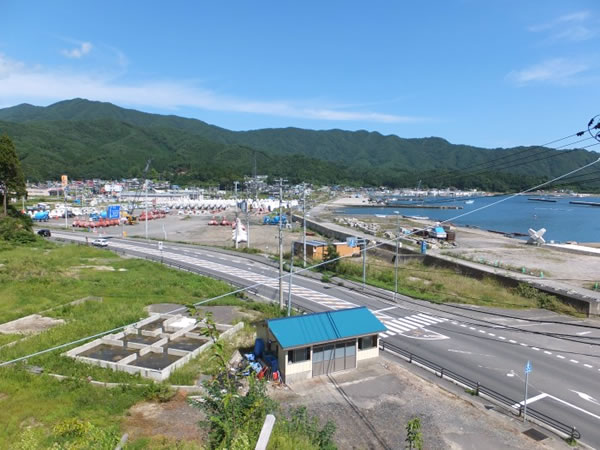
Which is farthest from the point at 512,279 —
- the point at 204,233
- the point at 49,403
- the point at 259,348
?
the point at 204,233

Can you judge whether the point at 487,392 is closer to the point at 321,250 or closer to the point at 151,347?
the point at 151,347

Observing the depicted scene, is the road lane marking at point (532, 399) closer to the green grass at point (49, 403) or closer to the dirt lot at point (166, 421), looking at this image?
the dirt lot at point (166, 421)

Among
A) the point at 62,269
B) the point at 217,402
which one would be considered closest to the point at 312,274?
the point at 62,269

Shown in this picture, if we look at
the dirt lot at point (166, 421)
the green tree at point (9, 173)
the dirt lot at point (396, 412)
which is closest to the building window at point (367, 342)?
the dirt lot at point (396, 412)

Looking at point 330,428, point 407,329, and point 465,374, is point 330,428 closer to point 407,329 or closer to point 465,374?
point 465,374

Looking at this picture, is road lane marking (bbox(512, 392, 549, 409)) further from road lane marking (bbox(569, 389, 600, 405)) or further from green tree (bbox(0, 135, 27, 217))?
green tree (bbox(0, 135, 27, 217))

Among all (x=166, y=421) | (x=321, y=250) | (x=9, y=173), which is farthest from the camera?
(x=9, y=173)
